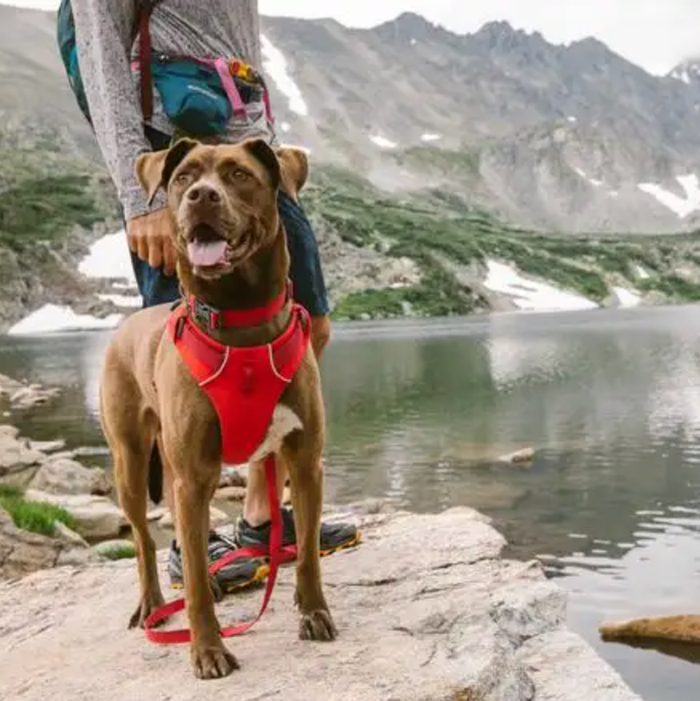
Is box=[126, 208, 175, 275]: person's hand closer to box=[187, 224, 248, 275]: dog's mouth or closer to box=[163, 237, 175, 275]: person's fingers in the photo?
box=[163, 237, 175, 275]: person's fingers

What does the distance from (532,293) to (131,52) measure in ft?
578

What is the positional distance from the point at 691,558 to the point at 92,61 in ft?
46.9

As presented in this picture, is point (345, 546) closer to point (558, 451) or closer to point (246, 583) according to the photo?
point (246, 583)

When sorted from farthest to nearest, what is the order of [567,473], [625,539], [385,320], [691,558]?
[385,320] → [567,473] → [625,539] → [691,558]

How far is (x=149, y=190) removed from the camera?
491cm

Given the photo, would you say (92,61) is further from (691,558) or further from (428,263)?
(428,263)

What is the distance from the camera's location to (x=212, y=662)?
4.84m

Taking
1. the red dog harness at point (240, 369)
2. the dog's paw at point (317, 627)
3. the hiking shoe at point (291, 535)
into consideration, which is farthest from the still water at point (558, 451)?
the red dog harness at point (240, 369)

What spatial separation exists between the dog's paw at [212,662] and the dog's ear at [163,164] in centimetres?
247

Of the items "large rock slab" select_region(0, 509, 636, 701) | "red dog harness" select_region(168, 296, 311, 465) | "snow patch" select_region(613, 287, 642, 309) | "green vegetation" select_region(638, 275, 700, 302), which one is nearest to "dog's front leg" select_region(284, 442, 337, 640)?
"large rock slab" select_region(0, 509, 636, 701)

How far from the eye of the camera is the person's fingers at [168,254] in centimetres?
523

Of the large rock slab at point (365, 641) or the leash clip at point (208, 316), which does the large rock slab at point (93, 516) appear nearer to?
the large rock slab at point (365, 641)

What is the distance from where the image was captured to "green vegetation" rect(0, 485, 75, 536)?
13617 millimetres

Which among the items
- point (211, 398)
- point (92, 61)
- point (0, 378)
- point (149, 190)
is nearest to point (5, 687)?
point (211, 398)
